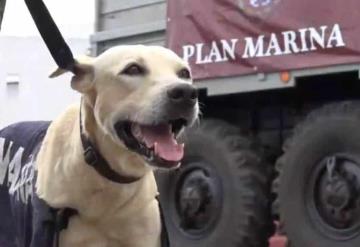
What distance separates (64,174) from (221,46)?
374 centimetres

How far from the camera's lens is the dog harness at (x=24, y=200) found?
4340 mm

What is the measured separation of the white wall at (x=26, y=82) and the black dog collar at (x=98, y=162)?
23638mm

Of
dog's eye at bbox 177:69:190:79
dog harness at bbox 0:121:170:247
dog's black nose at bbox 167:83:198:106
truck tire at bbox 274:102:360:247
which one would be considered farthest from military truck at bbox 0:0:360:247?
dog's black nose at bbox 167:83:198:106

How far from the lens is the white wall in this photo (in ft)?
92.8

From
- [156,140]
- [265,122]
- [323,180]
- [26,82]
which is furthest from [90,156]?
[26,82]

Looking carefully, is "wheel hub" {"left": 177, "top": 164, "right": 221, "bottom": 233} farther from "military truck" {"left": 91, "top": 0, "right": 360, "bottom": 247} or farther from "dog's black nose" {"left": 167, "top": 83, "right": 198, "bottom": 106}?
"dog's black nose" {"left": 167, "top": 83, "right": 198, "bottom": 106}

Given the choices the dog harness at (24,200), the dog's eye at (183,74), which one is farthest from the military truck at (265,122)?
the dog's eye at (183,74)

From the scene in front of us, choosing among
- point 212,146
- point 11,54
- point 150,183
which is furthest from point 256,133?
point 11,54

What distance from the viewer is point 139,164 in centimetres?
433

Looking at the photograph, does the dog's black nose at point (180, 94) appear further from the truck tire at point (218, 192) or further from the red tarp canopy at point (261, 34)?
the truck tire at point (218, 192)

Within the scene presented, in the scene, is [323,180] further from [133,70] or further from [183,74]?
[133,70]

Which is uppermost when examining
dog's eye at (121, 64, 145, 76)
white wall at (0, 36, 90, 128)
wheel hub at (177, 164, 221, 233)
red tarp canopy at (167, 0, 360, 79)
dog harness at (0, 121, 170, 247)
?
white wall at (0, 36, 90, 128)

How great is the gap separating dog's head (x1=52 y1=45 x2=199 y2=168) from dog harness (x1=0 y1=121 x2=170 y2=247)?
44 cm

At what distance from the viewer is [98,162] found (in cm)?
429
